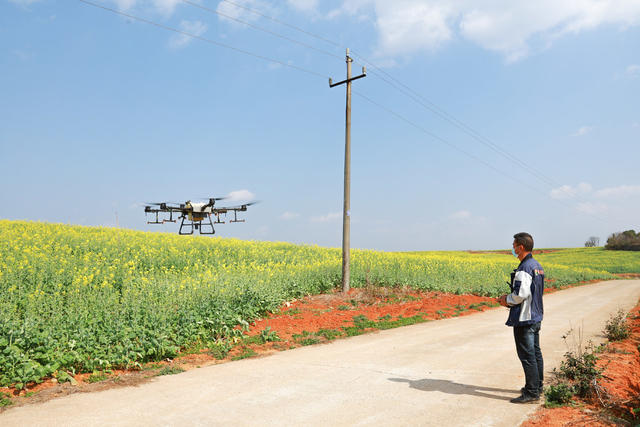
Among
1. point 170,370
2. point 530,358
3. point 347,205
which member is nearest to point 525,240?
point 530,358

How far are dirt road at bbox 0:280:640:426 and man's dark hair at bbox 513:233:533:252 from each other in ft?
7.09

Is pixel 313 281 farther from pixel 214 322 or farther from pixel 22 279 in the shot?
pixel 22 279

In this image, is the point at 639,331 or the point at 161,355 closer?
the point at 161,355

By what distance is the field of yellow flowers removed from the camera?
743 centimetres

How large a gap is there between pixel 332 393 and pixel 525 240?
3.56 metres

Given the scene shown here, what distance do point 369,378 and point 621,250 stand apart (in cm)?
8952

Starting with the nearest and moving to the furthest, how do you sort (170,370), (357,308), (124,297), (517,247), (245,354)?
(517,247), (170,370), (245,354), (124,297), (357,308)

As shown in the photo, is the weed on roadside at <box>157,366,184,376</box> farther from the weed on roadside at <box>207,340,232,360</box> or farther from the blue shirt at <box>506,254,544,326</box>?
the blue shirt at <box>506,254,544,326</box>

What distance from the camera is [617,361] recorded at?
7.66 meters

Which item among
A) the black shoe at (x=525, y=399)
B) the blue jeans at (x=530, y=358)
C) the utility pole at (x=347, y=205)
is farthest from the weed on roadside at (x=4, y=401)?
the utility pole at (x=347, y=205)

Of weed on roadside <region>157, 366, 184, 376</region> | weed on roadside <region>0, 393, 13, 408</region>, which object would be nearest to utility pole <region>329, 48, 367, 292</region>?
weed on roadside <region>157, 366, 184, 376</region>

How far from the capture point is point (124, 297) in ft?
32.9

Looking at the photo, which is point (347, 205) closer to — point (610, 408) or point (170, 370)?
point (170, 370)

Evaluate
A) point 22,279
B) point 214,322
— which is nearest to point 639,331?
point 214,322
